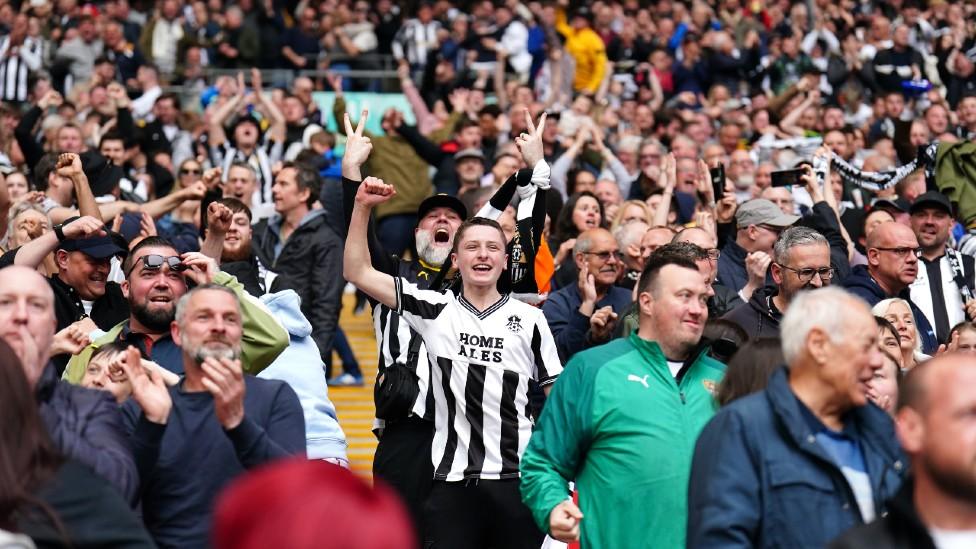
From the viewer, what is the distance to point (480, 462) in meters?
6.96

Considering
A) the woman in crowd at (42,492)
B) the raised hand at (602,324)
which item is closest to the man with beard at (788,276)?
the raised hand at (602,324)

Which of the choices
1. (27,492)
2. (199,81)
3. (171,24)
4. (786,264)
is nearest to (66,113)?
(199,81)

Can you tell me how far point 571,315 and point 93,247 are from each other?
9.07 feet

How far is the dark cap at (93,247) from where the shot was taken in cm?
781

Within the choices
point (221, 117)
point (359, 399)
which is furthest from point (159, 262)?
point (221, 117)

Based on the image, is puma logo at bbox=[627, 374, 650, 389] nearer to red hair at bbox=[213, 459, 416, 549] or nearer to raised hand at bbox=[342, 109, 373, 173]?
raised hand at bbox=[342, 109, 373, 173]

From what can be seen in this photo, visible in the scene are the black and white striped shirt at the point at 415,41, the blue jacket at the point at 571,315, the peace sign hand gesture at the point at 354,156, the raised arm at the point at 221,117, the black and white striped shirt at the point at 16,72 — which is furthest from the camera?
the black and white striped shirt at the point at 415,41

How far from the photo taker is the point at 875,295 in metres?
9.12

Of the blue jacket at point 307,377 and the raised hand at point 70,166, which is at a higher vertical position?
the raised hand at point 70,166

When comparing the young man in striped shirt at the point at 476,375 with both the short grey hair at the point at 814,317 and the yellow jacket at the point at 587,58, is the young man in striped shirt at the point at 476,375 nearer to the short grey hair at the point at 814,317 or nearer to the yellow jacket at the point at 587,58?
the short grey hair at the point at 814,317

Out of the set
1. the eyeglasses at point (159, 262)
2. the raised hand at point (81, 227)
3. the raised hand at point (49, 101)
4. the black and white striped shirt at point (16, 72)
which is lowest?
the eyeglasses at point (159, 262)

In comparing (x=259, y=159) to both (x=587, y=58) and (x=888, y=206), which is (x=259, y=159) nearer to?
(x=888, y=206)

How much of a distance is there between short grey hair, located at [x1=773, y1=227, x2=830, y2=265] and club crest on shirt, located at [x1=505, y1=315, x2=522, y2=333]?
174cm

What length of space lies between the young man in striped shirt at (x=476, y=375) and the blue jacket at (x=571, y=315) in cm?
136
